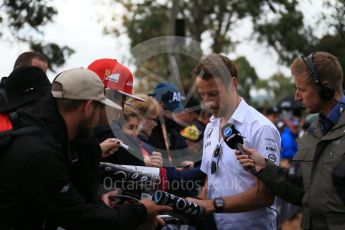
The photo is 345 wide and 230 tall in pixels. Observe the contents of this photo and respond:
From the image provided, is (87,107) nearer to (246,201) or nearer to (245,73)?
(246,201)

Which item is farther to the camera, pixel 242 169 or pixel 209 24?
pixel 209 24

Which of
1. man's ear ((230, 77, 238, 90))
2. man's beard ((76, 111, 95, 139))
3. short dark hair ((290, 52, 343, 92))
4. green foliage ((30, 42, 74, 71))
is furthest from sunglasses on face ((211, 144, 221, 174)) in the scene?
green foliage ((30, 42, 74, 71))

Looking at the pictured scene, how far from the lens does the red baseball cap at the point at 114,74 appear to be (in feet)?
18.1

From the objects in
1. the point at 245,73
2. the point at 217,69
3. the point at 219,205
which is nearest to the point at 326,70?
the point at 217,69

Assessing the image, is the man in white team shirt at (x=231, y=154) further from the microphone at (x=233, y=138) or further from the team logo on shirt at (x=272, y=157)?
the microphone at (x=233, y=138)

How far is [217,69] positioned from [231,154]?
2.34 feet

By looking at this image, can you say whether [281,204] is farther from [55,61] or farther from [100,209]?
[100,209]

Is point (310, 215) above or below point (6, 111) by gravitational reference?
below

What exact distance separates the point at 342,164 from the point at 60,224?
193 centimetres

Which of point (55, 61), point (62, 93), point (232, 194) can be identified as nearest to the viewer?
point (62, 93)

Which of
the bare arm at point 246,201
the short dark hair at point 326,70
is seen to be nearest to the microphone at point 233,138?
the bare arm at point 246,201

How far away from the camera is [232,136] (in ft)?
15.0

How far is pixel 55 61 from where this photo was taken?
8.77 meters

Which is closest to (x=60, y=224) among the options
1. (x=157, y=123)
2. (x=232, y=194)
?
(x=232, y=194)
